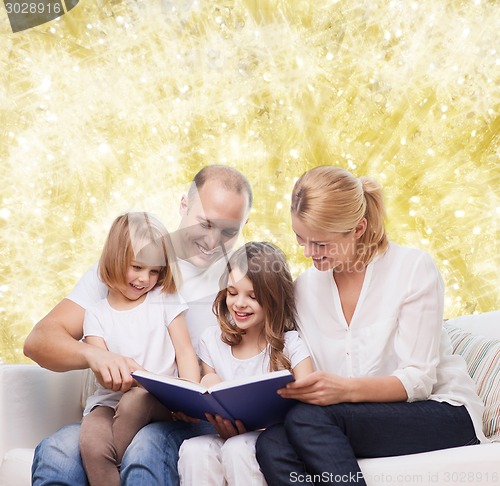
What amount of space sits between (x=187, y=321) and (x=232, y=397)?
1.43ft

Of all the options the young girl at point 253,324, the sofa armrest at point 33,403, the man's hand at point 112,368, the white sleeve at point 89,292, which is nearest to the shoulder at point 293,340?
the young girl at point 253,324

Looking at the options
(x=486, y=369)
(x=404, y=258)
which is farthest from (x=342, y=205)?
(x=486, y=369)

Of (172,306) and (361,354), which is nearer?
(361,354)

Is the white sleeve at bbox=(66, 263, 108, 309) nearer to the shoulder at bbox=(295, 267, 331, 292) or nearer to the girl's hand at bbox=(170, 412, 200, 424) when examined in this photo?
the girl's hand at bbox=(170, 412, 200, 424)

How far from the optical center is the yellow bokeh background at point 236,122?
270cm

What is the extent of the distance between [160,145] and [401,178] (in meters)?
0.94

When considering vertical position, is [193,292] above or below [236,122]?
below

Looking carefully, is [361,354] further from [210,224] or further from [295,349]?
[210,224]

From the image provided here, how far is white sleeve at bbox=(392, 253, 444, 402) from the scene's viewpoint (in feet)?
4.46

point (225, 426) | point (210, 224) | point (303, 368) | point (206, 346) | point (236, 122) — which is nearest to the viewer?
point (225, 426)

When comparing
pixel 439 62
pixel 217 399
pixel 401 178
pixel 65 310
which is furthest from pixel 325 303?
pixel 439 62

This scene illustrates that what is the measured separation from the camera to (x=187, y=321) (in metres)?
1.67

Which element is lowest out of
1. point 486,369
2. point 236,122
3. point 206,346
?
point 486,369

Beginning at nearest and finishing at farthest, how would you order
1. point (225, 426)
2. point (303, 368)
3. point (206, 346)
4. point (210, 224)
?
point (225, 426) < point (303, 368) < point (206, 346) < point (210, 224)
